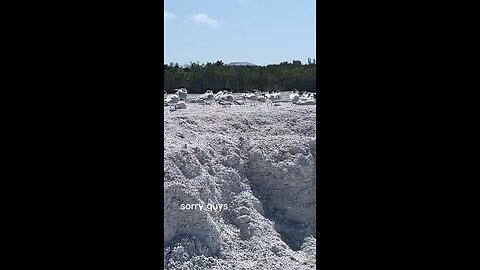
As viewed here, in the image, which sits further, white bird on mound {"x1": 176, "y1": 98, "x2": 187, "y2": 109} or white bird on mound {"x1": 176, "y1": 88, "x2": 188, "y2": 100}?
white bird on mound {"x1": 176, "y1": 88, "x2": 188, "y2": 100}

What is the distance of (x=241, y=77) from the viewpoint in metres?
9.94

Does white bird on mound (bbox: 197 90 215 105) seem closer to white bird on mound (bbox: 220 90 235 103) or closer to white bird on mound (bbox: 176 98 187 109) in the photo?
white bird on mound (bbox: 220 90 235 103)

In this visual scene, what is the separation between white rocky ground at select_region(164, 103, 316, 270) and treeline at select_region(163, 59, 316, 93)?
149cm

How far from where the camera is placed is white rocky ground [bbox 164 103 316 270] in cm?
541

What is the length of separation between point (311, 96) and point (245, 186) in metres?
2.70

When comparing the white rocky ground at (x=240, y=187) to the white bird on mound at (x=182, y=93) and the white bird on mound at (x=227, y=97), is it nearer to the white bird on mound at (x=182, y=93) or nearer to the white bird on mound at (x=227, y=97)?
the white bird on mound at (x=182, y=93)

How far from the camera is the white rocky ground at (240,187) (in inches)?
213

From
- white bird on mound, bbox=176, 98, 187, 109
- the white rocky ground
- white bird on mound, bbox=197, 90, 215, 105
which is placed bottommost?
the white rocky ground

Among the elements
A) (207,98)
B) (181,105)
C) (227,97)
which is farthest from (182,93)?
Result: (181,105)

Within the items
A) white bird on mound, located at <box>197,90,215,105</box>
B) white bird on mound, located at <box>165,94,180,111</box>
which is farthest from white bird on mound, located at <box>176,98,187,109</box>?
white bird on mound, located at <box>197,90,215,105</box>
